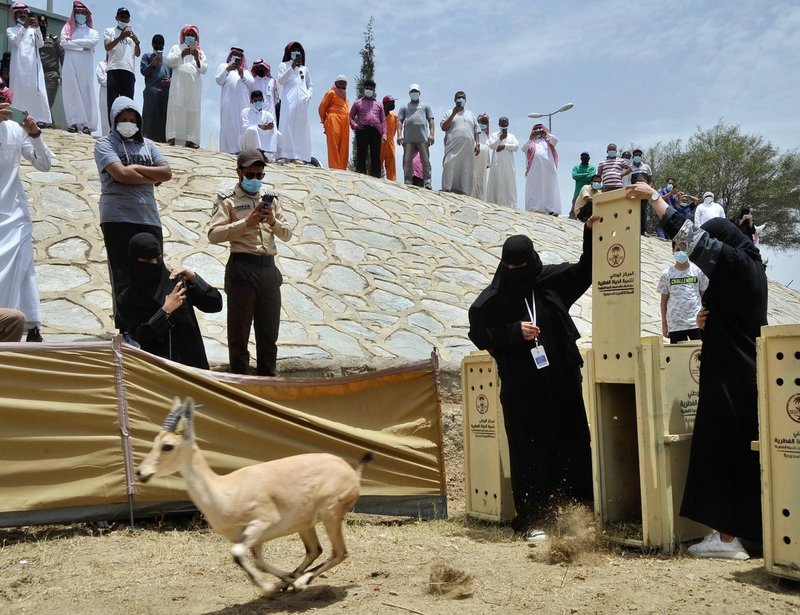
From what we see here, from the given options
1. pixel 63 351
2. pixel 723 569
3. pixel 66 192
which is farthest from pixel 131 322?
pixel 66 192

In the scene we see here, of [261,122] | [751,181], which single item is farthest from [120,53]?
[751,181]

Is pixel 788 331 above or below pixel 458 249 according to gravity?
below

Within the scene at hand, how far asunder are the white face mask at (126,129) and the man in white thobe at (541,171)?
13.5 meters

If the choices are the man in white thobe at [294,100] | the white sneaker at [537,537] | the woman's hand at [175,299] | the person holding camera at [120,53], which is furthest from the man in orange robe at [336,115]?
the white sneaker at [537,537]

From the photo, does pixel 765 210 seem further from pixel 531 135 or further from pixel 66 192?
pixel 66 192

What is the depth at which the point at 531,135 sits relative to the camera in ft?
61.6

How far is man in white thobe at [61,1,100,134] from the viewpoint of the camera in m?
14.0

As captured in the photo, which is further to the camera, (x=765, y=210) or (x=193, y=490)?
(x=765, y=210)

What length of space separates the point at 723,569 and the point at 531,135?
1587 centimetres

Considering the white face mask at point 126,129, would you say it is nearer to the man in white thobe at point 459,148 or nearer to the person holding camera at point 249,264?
the person holding camera at point 249,264

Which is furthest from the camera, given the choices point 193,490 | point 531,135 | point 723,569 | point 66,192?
point 531,135

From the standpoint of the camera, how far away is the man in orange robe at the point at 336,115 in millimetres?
15695

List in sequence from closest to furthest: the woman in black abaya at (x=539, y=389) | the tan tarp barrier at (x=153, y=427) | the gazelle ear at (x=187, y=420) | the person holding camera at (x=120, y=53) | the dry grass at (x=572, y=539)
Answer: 1. the gazelle ear at (x=187, y=420)
2. the dry grass at (x=572, y=539)
3. the tan tarp barrier at (x=153, y=427)
4. the woman in black abaya at (x=539, y=389)
5. the person holding camera at (x=120, y=53)

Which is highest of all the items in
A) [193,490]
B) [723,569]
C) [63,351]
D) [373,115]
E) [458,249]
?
[373,115]
